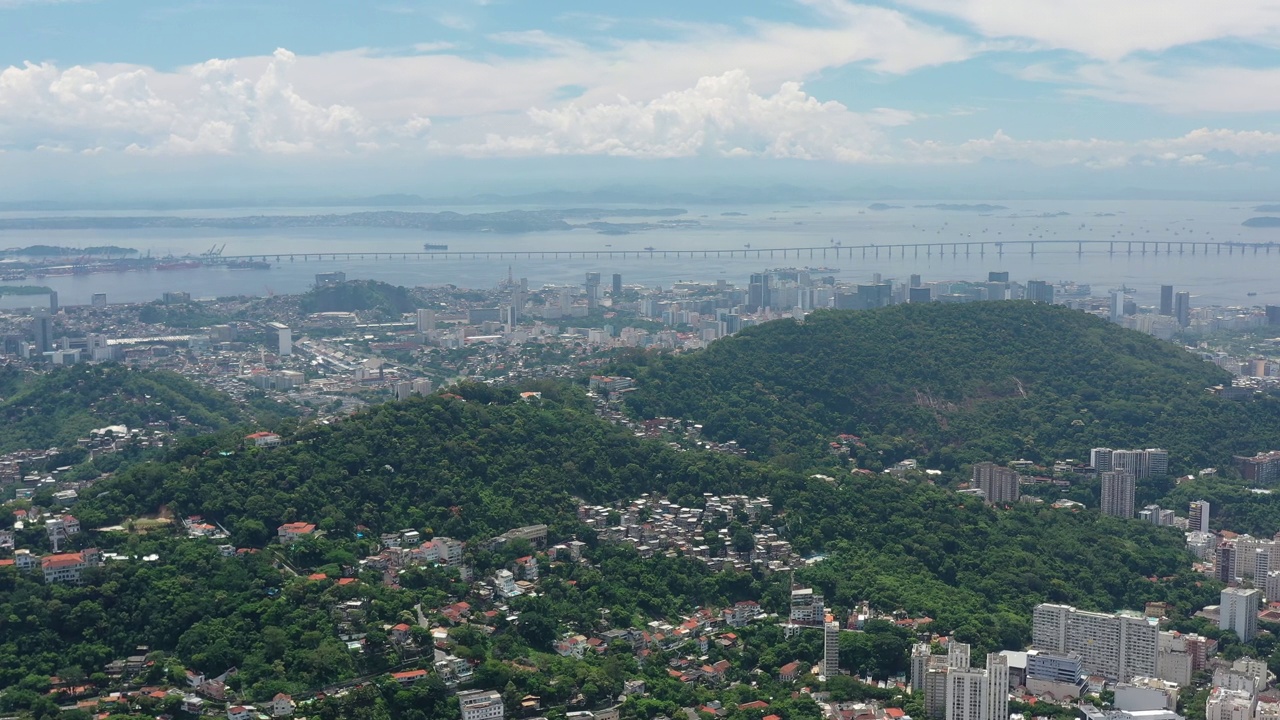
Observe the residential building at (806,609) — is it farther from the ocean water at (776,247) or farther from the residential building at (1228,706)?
the ocean water at (776,247)

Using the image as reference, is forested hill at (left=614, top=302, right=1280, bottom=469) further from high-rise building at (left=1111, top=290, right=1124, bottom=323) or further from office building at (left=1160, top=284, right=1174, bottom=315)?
office building at (left=1160, top=284, right=1174, bottom=315)

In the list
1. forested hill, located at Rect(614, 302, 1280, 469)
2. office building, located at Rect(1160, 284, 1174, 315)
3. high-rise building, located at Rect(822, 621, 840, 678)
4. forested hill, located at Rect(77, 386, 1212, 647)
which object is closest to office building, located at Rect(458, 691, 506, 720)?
forested hill, located at Rect(77, 386, 1212, 647)

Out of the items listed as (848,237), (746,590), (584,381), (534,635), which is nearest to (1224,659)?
(746,590)

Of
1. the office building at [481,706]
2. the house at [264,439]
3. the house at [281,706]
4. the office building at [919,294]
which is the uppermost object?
the office building at [919,294]

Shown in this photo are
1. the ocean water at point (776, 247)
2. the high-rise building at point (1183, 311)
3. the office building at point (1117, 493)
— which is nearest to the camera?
the office building at point (1117, 493)

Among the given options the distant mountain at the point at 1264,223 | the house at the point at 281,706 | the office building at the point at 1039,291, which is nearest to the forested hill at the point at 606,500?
the house at the point at 281,706

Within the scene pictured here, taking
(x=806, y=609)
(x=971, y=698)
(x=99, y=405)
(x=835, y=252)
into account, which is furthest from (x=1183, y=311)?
(x=971, y=698)
